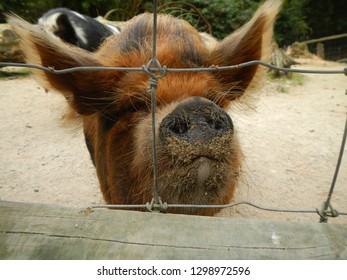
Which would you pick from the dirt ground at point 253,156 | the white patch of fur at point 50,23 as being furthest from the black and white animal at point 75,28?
the dirt ground at point 253,156

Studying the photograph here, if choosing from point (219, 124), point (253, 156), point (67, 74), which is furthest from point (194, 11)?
point (219, 124)

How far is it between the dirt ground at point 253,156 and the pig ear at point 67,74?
1.64ft

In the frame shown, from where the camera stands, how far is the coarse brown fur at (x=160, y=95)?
5.54ft

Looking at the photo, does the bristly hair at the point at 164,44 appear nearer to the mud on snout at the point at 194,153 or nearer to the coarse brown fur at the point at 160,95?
the coarse brown fur at the point at 160,95

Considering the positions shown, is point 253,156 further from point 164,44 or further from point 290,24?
point 290,24

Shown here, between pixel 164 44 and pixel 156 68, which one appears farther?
pixel 164 44

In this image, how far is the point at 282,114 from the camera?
665 cm

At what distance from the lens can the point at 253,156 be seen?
4875 millimetres

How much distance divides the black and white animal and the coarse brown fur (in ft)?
14.5

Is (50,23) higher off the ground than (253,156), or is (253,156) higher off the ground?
(50,23)

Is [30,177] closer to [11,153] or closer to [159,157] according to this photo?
[11,153]

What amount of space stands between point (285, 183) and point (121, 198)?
258 cm

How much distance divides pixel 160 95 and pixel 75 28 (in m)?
5.70

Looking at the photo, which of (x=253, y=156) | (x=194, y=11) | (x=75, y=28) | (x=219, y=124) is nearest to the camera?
(x=219, y=124)
